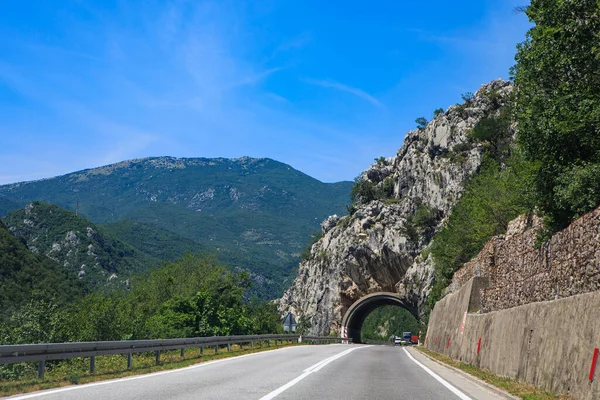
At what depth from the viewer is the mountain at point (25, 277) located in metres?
68.6

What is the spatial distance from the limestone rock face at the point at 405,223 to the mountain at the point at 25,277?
3356 centimetres

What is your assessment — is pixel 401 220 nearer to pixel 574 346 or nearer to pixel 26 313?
pixel 26 313

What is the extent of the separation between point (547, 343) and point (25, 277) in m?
75.9

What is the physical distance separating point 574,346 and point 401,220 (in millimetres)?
75143

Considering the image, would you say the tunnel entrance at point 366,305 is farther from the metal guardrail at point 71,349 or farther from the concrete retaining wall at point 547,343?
the metal guardrail at point 71,349

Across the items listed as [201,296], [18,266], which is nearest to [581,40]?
[201,296]

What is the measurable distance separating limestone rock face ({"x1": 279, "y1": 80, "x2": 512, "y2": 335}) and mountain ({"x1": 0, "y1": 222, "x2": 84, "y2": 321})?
1321 inches

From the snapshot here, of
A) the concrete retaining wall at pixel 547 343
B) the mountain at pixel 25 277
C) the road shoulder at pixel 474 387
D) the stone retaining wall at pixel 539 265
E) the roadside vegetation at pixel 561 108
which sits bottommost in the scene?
the mountain at pixel 25 277

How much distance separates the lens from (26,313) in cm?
2362

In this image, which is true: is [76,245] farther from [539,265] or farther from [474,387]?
[474,387]

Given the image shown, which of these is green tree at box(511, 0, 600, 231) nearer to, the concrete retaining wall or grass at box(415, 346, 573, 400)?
the concrete retaining wall

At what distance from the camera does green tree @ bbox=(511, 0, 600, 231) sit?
56.9 feet

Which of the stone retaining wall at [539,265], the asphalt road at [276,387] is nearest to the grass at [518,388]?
the asphalt road at [276,387]

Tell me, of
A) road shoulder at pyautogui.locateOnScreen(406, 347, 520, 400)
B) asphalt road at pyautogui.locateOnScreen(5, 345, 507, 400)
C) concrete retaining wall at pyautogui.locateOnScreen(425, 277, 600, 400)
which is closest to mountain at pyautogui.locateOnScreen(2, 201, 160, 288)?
asphalt road at pyautogui.locateOnScreen(5, 345, 507, 400)
